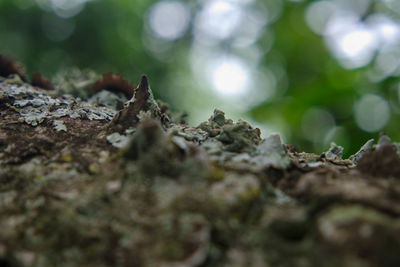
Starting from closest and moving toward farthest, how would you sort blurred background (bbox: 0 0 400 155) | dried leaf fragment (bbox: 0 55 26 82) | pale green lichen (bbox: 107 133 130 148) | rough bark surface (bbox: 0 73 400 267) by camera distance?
rough bark surface (bbox: 0 73 400 267), pale green lichen (bbox: 107 133 130 148), dried leaf fragment (bbox: 0 55 26 82), blurred background (bbox: 0 0 400 155)

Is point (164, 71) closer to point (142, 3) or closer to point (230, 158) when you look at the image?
point (142, 3)

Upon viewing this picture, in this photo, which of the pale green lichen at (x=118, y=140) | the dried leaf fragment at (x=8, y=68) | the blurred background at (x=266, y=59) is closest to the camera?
the pale green lichen at (x=118, y=140)

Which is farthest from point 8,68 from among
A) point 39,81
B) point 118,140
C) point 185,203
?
point 185,203

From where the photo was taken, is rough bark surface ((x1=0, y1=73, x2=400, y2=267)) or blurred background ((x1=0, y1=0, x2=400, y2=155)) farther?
blurred background ((x1=0, y1=0, x2=400, y2=155))

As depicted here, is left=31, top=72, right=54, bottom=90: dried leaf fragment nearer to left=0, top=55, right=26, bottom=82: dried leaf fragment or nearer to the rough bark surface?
left=0, top=55, right=26, bottom=82: dried leaf fragment

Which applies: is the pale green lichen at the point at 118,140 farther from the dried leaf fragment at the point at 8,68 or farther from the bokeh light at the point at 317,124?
the bokeh light at the point at 317,124

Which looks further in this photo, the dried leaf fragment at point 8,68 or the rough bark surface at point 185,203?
the dried leaf fragment at point 8,68

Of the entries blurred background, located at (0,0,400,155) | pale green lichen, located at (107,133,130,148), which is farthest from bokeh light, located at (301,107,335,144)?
pale green lichen, located at (107,133,130,148)

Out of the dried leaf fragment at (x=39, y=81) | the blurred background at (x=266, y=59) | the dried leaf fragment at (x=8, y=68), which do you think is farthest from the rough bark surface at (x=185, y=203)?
the blurred background at (x=266, y=59)
